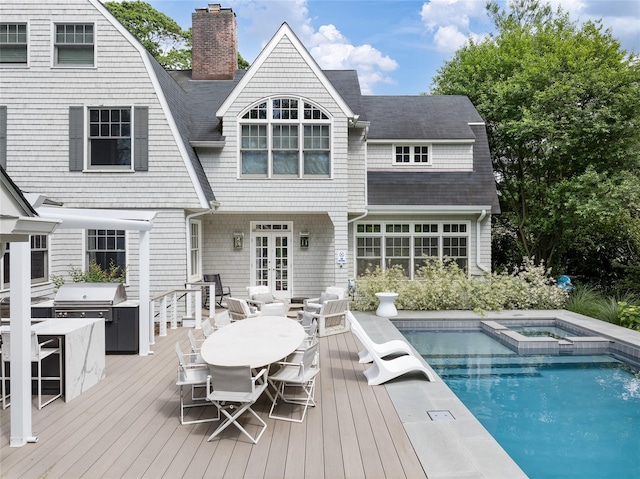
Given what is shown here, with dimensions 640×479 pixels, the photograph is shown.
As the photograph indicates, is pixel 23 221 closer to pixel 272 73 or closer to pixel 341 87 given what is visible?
pixel 272 73

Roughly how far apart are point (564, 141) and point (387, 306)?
9218mm

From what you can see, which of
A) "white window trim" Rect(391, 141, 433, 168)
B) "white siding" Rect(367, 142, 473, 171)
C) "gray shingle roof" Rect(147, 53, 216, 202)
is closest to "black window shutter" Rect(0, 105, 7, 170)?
"gray shingle roof" Rect(147, 53, 216, 202)

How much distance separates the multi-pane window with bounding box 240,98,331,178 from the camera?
1268 centimetres

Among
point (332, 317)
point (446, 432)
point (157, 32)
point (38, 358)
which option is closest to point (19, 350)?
point (38, 358)

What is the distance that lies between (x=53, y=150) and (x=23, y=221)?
28.6 feet

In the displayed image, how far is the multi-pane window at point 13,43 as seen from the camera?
11.2m

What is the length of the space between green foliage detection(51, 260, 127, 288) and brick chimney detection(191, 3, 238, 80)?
763 cm

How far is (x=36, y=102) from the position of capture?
1133 centimetres

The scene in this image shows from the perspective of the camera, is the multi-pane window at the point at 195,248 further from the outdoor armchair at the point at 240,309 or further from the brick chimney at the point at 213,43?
the brick chimney at the point at 213,43

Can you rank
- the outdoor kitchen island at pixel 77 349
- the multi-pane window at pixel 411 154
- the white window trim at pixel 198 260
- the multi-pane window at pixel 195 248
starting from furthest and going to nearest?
1. the multi-pane window at pixel 411 154
2. the multi-pane window at pixel 195 248
3. the white window trim at pixel 198 260
4. the outdoor kitchen island at pixel 77 349

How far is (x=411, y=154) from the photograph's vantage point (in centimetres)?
1578

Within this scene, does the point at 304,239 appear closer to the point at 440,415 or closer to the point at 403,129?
the point at 403,129

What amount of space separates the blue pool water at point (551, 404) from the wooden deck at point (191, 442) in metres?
1.56

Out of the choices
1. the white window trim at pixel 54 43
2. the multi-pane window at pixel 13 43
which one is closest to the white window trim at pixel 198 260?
the white window trim at pixel 54 43
